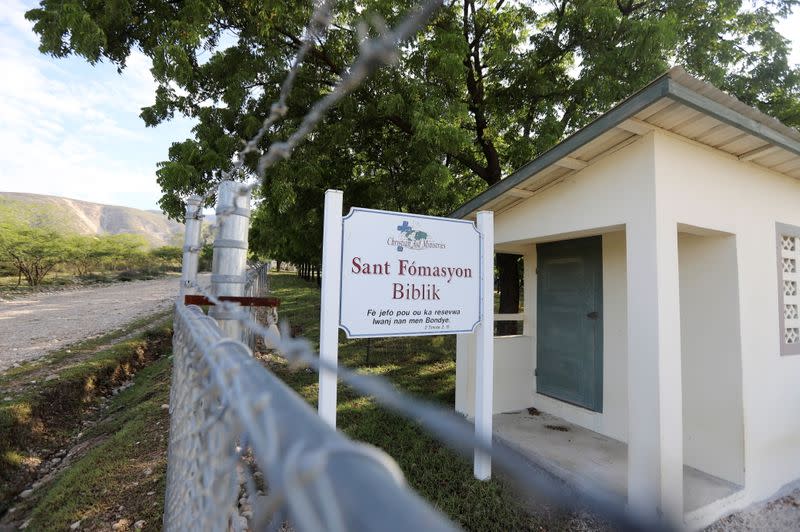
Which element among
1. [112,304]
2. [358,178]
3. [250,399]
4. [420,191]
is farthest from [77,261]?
[250,399]

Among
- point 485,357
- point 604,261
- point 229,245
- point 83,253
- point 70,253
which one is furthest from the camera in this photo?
point 83,253

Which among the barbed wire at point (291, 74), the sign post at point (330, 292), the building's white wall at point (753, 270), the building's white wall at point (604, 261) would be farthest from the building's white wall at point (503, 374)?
the barbed wire at point (291, 74)

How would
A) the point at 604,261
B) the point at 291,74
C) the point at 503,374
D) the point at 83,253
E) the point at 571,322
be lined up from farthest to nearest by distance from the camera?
the point at 83,253 → the point at 503,374 → the point at 571,322 → the point at 604,261 → the point at 291,74

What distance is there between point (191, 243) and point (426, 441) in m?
3.54

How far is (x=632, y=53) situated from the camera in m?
6.36

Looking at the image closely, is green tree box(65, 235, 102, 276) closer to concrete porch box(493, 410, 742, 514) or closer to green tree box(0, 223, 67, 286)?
green tree box(0, 223, 67, 286)

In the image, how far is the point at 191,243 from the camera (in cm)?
269

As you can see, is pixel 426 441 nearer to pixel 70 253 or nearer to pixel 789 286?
pixel 789 286

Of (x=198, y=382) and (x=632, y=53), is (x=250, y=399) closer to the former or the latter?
(x=198, y=382)

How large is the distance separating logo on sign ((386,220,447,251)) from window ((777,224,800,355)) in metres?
3.77

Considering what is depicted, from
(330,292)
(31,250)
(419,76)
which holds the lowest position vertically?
(330,292)

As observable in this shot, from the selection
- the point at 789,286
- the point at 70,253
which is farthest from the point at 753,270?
the point at 70,253

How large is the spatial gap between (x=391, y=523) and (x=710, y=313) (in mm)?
4952

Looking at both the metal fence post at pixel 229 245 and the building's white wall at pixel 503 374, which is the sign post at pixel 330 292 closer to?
the metal fence post at pixel 229 245
